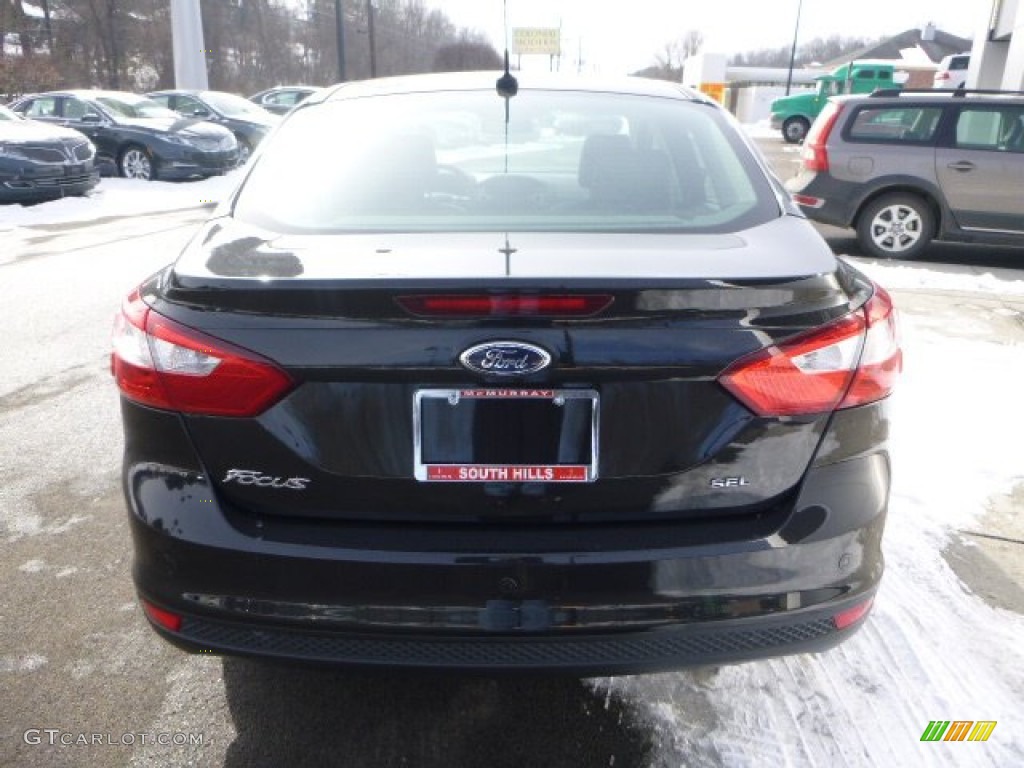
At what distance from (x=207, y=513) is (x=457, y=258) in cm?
76

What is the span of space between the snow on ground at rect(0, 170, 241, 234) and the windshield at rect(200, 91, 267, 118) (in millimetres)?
3005

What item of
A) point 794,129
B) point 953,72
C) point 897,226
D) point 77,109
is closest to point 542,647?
point 897,226

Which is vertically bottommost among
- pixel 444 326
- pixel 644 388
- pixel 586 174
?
pixel 644 388

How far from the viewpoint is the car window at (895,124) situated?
28.4 feet

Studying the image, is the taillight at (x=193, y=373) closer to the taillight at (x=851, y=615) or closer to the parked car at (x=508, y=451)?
the parked car at (x=508, y=451)

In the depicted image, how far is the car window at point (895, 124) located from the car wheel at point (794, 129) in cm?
2360

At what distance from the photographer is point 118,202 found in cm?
1316

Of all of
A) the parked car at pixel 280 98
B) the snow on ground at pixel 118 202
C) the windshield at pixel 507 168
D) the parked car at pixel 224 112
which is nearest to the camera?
the windshield at pixel 507 168

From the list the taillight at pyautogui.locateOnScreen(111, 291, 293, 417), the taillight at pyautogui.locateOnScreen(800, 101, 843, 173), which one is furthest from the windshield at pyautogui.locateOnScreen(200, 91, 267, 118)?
the taillight at pyautogui.locateOnScreen(111, 291, 293, 417)

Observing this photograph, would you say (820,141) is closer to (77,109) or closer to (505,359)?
(505,359)

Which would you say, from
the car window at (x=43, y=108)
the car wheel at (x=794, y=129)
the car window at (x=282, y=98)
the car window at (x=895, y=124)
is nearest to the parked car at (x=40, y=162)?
the car window at (x=43, y=108)

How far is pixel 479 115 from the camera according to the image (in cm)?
281

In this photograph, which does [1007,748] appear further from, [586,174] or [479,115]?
[479,115]

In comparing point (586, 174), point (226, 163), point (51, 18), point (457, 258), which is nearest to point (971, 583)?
point (586, 174)
